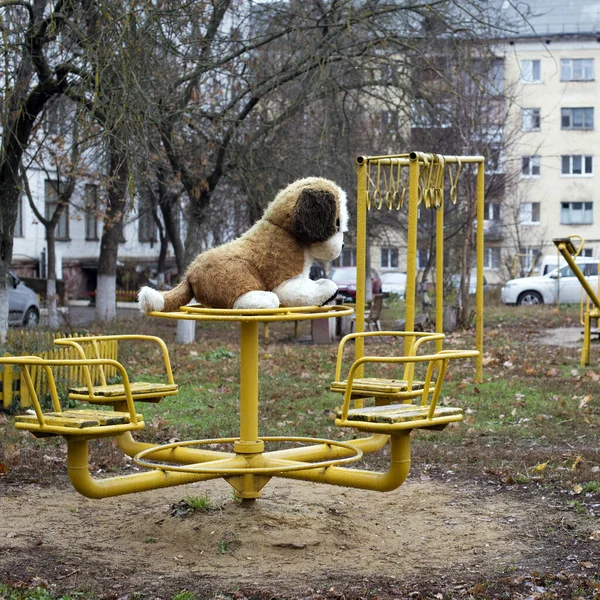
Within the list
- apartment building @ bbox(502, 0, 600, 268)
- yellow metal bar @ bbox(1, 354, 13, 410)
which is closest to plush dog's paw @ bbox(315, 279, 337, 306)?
yellow metal bar @ bbox(1, 354, 13, 410)

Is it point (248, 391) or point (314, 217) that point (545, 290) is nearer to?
point (248, 391)

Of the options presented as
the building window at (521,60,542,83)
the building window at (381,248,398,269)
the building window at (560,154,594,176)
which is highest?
the building window at (521,60,542,83)

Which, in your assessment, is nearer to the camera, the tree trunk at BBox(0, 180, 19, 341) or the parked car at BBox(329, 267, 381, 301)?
the tree trunk at BBox(0, 180, 19, 341)

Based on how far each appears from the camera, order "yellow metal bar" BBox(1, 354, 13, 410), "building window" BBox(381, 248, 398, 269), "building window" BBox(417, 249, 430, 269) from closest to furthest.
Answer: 1. "yellow metal bar" BBox(1, 354, 13, 410)
2. "building window" BBox(417, 249, 430, 269)
3. "building window" BBox(381, 248, 398, 269)

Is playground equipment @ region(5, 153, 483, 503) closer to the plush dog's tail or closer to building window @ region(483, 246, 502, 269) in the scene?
the plush dog's tail

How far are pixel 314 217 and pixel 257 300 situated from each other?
0.54m

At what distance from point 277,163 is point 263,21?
3.09 meters

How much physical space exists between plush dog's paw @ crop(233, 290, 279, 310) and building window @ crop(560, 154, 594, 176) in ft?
145

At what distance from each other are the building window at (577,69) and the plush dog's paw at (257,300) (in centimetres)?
4487

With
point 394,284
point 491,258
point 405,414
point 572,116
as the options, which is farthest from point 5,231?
point 572,116

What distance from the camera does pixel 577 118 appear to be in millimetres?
46938

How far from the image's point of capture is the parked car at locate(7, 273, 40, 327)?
63.3 ft

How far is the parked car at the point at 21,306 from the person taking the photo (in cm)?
1930

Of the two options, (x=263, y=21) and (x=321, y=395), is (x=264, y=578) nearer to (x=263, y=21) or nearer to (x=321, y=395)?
(x=321, y=395)
